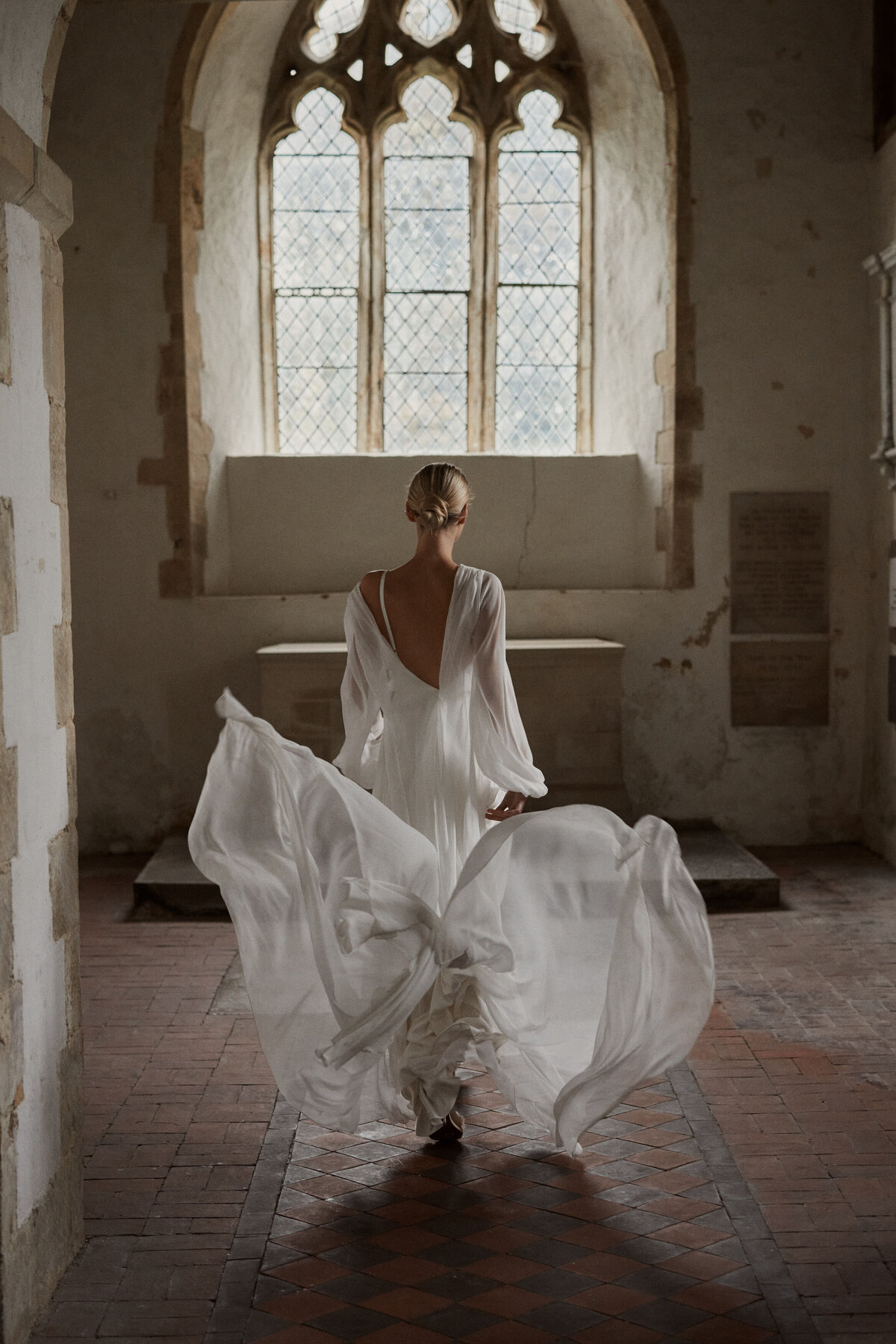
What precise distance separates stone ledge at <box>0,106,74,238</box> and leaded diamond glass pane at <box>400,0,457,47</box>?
20.6 ft

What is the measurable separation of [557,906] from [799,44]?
640 cm

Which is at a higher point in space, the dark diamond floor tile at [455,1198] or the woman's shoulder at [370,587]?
the woman's shoulder at [370,587]

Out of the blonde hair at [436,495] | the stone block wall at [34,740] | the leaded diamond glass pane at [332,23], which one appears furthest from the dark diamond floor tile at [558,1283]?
the leaded diamond glass pane at [332,23]

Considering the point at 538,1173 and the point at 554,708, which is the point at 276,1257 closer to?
the point at 538,1173

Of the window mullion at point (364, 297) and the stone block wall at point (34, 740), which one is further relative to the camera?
the window mullion at point (364, 297)

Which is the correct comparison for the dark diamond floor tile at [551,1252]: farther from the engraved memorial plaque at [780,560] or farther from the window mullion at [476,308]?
the window mullion at [476,308]

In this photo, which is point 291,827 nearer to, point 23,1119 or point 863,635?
point 23,1119

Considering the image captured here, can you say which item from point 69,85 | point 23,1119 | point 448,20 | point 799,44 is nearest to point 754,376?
point 799,44

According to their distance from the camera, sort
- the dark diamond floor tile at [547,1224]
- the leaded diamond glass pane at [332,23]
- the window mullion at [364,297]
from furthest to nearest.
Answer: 1. the window mullion at [364,297]
2. the leaded diamond glass pane at [332,23]
3. the dark diamond floor tile at [547,1224]

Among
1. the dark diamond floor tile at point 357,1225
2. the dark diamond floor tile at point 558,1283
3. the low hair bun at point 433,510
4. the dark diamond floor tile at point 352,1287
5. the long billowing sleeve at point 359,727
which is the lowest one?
the dark diamond floor tile at point 357,1225

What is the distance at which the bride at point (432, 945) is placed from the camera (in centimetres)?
316

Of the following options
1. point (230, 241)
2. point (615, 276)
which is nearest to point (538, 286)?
point (615, 276)

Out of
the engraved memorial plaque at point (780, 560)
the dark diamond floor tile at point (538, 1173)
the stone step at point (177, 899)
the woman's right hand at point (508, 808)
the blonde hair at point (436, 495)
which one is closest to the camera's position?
the dark diamond floor tile at point (538, 1173)

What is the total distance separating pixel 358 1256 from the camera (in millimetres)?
3012
